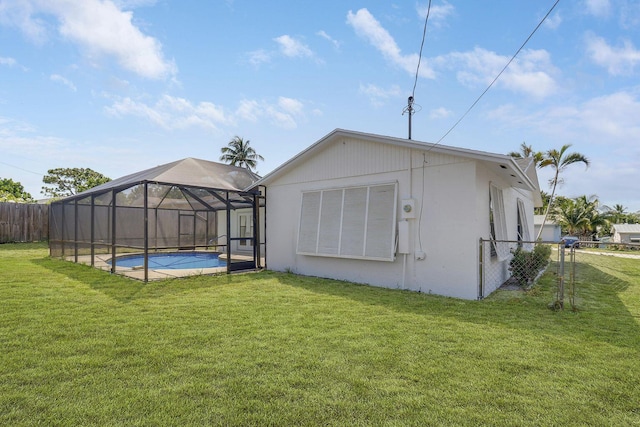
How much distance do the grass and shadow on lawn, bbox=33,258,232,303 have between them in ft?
0.85

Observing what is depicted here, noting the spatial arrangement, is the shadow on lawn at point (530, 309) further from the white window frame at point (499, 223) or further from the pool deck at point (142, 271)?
the pool deck at point (142, 271)

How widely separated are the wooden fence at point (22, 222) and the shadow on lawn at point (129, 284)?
36.3ft

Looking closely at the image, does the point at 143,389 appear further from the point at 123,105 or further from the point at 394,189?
the point at 123,105

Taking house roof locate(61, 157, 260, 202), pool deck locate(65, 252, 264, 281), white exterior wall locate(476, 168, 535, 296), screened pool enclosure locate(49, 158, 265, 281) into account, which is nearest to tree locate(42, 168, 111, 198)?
screened pool enclosure locate(49, 158, 265, 281)

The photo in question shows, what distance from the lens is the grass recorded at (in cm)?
238

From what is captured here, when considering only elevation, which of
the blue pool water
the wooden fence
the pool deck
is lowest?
the blue pool water

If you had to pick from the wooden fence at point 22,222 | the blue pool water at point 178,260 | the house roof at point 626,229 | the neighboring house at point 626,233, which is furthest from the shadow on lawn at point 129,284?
the house roof at point 626,229

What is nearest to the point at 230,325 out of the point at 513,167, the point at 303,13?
the point at 513,167

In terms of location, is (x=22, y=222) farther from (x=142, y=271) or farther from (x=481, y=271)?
(x=481, y=271)

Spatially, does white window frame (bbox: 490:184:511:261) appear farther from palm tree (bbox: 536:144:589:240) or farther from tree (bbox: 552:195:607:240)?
tree (bbox: 552:195:607:240)

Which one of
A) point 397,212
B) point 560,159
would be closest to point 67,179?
point 397,212

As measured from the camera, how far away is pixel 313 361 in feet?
10.6

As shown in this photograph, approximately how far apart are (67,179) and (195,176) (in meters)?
39.3

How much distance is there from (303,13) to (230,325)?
673cm
